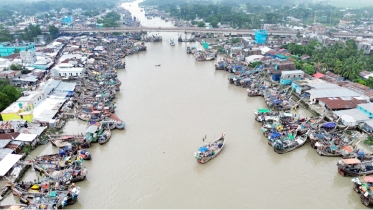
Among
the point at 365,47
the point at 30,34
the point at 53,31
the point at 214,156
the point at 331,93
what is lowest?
the point at 214,156

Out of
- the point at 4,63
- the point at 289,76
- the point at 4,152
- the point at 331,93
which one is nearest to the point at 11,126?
the point at 4,152

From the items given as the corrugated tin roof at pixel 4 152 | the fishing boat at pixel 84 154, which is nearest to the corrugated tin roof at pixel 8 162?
the corrugated tin roof at pixel 4 152

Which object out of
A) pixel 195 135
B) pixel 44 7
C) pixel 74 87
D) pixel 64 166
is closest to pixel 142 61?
pixel 74 87

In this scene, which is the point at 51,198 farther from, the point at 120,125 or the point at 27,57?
the point at 27,57

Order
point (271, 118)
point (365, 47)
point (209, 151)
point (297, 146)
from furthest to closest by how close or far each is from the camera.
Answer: point (365, 47)
point (271, 118)
point (297, 146)
point (209, 151)

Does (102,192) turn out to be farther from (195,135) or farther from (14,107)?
(14,107)

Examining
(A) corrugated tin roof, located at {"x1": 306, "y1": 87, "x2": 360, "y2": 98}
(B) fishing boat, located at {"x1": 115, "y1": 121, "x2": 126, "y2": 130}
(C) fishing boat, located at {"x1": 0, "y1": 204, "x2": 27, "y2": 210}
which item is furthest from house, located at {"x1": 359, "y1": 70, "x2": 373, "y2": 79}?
(C) fishing boat, located at {"x1": 0, "y1": 204, "x2": 27, "y2": 210}

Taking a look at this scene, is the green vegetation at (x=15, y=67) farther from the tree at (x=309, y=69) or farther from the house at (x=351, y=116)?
the house at (x=351, y=116)
